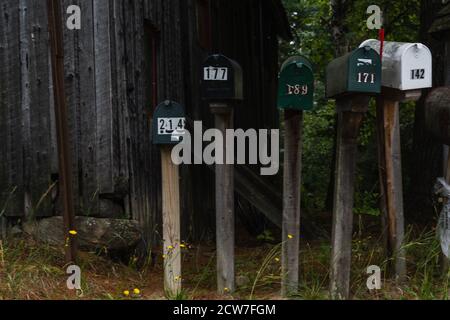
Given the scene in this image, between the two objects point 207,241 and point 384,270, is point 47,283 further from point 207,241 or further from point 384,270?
point 207,241

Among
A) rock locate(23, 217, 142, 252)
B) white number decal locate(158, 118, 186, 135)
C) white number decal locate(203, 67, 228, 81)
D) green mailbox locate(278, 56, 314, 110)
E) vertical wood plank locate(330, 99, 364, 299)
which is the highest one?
white number decal locate(203, 67, 228, 81)

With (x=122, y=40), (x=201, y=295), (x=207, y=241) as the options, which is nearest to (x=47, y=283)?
(x=201, y=295)

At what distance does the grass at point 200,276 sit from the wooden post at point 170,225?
132 mm

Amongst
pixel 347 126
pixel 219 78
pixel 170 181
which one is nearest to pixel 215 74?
pixel 219 78

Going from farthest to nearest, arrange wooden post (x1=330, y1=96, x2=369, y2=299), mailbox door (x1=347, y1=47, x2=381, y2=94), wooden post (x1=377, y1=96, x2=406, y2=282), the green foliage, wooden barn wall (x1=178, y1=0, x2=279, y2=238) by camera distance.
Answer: the green foliage < wooden barn wall (x1=178, y1=0, x2=279, y2=238) < wooden post (x1=377, y1=96, x2=406, y2=282) < wooden post (x1=330, y1=96, x2=369, y2=299) < mailbox door (x1=347, y1=47, x2=381, y2=94)

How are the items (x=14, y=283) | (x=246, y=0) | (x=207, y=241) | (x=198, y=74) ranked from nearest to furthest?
(x=14, y=283), (x=207, y=241), (x=198, y=74), (x=246, y=0)

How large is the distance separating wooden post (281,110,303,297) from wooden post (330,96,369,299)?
0.91 feet

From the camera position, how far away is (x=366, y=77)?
416 centimetres

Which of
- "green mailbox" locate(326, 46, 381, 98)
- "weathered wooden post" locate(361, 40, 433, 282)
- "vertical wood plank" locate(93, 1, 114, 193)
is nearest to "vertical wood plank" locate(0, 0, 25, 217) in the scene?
"vertical wood plank" locate(93, 1, 114, 193)

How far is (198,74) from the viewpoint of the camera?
8.26 meters

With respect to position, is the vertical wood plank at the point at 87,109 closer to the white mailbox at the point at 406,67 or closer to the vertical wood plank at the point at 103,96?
the vertical wood plank at the point at 103,96

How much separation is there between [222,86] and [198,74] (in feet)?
12.8

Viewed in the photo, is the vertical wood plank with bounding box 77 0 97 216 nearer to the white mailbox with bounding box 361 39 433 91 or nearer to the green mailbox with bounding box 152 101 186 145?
the green mailbox with bounding box 152 101 186 145

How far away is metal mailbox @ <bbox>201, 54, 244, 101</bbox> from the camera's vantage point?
14.4 feet
